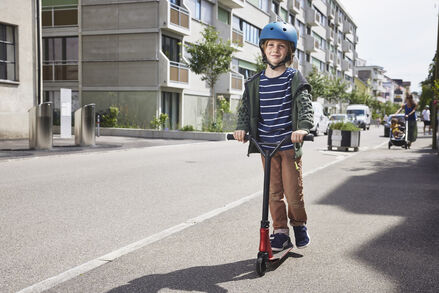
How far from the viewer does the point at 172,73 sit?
90.4 ft

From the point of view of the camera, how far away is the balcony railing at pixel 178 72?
90.2ft

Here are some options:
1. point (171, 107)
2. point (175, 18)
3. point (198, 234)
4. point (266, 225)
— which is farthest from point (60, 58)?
point (266, 225)

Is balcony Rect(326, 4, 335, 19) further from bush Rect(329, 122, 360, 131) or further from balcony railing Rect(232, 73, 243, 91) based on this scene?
bush Rect(329, 122, 360, 131)

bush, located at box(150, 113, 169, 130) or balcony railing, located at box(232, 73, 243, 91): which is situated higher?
balcony railing, located at box(232, 73, 243, 91)

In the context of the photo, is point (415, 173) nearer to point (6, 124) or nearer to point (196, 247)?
point (196, 247)

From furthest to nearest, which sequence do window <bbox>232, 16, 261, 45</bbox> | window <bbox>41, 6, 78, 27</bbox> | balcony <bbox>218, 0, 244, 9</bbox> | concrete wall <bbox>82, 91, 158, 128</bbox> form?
window <bbox>232, 16, 261, 45</bbox>
balcony <bbox>218, 0, 244, 9</bbox>
window <bbox>41, 6, 78, 27</bbox>
concrete wall <bbox>82, 91, 158, 128</bbox>

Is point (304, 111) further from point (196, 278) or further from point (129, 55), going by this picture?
point (129, 55)

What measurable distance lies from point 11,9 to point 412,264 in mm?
18222

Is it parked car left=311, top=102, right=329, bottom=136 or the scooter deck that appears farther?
parked car left=311, top=102, right=329, bottom=136

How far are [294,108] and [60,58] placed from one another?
28205 mm

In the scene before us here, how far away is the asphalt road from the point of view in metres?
3.42

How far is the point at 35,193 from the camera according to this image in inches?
283

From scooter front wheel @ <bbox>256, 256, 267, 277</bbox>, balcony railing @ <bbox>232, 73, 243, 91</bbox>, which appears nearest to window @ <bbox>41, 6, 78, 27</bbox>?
balcony railing @ <bbox>232, 73, 243, 91</bbox>

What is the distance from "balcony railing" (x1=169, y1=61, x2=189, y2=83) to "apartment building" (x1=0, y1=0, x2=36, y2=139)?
9225 mm
